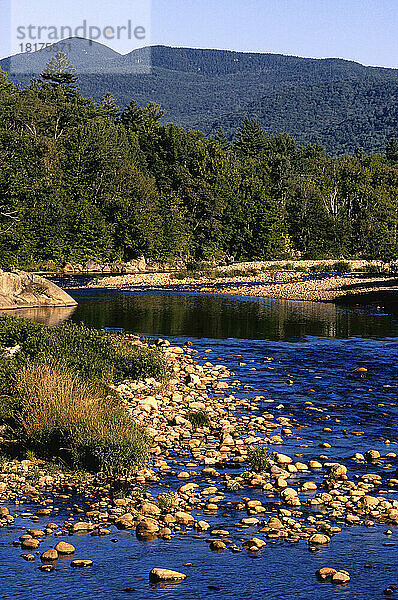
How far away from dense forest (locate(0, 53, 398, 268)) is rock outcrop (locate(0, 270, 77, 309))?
39.1ft

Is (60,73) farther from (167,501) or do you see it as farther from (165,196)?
(167,501)

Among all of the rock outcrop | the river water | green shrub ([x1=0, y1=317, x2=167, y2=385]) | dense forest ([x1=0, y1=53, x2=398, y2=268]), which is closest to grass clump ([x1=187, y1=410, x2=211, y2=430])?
the river water

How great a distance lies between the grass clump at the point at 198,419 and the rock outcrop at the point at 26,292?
2765cm

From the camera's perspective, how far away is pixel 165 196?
87625 mm

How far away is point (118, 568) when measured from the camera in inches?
401

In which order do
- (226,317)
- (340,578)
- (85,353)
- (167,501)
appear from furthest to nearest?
1. (226,317)
2. (85,353)
3. (167,501)
4. (340,578)

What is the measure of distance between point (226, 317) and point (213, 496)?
28.1 metres

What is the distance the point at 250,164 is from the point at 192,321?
73.3 m

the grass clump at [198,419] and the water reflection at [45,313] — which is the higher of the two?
the grass clump at [198,419]

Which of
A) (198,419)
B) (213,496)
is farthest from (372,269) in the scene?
(213,496)

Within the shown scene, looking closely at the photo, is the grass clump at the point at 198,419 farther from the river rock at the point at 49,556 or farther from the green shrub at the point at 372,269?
the green shrub at the point at 372,269

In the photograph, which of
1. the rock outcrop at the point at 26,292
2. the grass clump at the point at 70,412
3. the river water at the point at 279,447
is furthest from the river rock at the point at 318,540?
the rock outcrop at the point at 26,292

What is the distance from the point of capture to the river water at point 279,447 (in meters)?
9.74

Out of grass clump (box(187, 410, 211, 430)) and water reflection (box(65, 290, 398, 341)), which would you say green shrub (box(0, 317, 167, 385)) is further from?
water reflection (box(65, 290, 398, 341))
